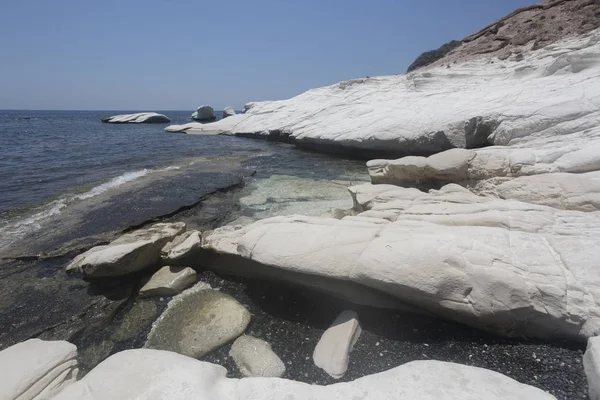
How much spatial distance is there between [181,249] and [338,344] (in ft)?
10.6

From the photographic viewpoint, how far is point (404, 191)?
6.62 m

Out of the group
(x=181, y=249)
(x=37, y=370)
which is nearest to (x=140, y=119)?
(x=181, y=249)

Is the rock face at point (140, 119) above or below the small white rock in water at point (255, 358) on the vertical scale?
above

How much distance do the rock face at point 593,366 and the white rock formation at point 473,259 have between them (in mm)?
404

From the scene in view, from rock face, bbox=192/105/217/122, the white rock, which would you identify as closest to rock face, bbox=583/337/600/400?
the white rock

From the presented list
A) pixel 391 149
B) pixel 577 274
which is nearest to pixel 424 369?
pixel 577 274

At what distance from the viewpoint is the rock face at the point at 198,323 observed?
359 cm

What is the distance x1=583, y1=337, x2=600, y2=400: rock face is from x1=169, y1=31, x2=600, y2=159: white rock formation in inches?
191

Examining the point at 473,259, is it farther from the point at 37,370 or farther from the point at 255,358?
the point at 37,370

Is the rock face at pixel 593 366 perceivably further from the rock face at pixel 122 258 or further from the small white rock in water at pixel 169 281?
the rock face at pixel 122 258

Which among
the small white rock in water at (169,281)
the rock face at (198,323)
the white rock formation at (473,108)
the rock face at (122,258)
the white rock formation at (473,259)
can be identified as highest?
the white rock formation at (473,108)

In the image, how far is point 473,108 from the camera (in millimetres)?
11281

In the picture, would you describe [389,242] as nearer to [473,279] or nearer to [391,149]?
[473,279]

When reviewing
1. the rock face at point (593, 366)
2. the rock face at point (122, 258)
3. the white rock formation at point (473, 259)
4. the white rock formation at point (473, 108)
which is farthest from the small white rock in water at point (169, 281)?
the white rock formation at point (473, 108)
